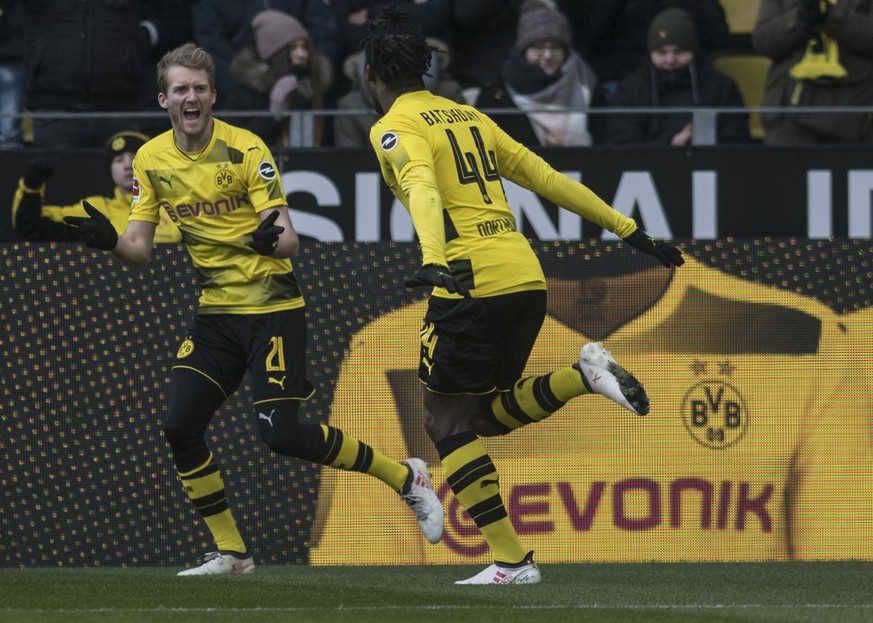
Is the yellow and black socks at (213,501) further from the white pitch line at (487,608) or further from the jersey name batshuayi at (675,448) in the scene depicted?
the white pitch line at (487,608)

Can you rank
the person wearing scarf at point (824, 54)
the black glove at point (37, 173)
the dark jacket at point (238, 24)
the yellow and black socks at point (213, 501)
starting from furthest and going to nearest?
the dark jacket at point (238, 24) → the person wearing scarf at point (824, 54) → the black glove at point (37, 173) → the yellow and black socks at point (213, 501)

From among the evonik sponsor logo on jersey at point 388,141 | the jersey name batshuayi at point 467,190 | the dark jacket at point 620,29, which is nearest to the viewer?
the evonik sponsor logo on jersey at point 388,141

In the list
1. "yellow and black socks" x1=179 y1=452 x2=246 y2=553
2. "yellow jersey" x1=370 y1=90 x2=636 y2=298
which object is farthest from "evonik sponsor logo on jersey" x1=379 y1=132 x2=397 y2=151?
"yellow and black socks" x1=179 y1=452 x2=246 y2=553

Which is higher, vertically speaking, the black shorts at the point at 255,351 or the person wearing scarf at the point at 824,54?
the person wearing scarf at the point at 824,54

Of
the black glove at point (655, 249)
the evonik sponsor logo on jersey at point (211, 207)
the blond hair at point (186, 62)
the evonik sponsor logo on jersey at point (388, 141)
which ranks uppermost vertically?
the blond hair at point (186, 62)

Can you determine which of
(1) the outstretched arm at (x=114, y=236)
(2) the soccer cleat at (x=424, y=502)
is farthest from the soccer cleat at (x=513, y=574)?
(1) the outstretched arm at (x=114, y=236)

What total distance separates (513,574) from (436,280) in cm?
135

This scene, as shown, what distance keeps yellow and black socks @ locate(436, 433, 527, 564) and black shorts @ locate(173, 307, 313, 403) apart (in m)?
0.72

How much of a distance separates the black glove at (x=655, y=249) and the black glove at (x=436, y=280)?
3.86 feet

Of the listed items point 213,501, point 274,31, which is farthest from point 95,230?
point 274,31

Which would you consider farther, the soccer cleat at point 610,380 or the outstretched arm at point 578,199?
the outstretched arm at point 578,199

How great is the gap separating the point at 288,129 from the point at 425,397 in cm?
323

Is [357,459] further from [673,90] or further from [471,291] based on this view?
[673,90]

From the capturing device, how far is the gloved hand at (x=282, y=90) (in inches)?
383
